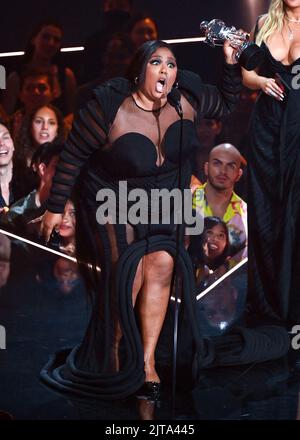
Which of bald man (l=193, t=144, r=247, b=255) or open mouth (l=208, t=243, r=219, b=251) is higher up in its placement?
bald man (l=193, t=144, r=247, b=255)

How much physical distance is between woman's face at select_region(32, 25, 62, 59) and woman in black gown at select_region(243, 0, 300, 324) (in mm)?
964

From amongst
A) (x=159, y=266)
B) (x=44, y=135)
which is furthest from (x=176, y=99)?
(x=44, y=135)

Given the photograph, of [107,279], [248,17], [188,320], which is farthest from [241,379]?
[248,17]

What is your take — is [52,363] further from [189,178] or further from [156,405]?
[189,178]

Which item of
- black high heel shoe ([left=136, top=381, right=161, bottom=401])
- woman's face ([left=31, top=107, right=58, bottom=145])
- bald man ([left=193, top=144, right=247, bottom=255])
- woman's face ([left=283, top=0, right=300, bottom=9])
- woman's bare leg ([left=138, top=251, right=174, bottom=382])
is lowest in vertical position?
black high heel shoe ([left=136, top=381, right=161, bottom=401])

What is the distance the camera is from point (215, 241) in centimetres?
514

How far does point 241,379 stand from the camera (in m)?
4.70

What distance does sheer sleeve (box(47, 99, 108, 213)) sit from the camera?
14.2 feet

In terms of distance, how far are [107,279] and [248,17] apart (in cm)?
150

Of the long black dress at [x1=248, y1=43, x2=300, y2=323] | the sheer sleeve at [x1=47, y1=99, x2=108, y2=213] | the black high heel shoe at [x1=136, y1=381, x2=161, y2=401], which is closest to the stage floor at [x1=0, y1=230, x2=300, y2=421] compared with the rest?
the black high heel shoe at [x1=136, y1=381, x2=161, y2=401]

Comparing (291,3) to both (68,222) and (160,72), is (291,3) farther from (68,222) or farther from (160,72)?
(68,222)

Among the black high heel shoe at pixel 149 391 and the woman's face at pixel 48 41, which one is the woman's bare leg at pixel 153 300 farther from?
the woman's face at pixel 48 41

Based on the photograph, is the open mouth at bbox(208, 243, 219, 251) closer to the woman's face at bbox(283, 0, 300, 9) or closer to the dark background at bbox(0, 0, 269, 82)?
the dark background at bbox(0, 0, 269, 82)
